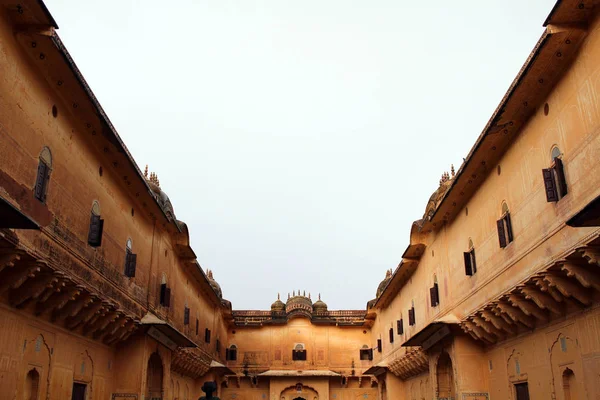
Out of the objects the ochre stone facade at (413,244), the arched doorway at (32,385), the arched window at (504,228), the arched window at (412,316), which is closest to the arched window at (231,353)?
the ochre stone facade at (413,244)

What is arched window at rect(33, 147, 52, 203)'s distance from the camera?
10258 mm

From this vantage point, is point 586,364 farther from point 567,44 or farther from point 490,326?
point 567,44

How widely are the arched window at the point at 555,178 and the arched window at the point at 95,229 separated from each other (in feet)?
31.1

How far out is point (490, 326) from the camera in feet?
46.4

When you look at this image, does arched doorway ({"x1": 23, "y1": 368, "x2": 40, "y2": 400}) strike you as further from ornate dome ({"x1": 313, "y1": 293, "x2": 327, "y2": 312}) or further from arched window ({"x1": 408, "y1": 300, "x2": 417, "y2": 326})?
ornate dome ({"x1": 313, "y1": 293, "x2": 327, "y2": 312})

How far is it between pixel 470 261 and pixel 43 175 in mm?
10886

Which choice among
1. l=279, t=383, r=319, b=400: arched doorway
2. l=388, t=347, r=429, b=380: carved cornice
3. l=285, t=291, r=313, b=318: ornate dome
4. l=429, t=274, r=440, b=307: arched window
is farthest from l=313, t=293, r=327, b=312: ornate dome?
l=429, t=274, r=440, b=307: arched window

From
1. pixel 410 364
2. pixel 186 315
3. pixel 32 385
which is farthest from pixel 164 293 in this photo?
pixel 410 364

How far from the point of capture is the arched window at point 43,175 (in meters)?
10.3

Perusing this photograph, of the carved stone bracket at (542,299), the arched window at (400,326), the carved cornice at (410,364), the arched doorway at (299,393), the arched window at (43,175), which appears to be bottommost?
the arched doorway at (299,393)

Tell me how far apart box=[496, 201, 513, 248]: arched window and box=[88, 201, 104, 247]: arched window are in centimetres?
919

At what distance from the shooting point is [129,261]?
15672 mm

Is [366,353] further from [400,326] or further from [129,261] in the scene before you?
[129,261]

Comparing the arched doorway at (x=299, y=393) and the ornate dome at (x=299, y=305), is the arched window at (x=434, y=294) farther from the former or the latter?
the ornate dome at (x=299, y=305)
